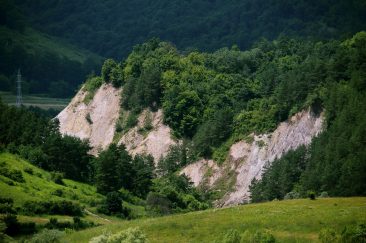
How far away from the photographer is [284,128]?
494 feet

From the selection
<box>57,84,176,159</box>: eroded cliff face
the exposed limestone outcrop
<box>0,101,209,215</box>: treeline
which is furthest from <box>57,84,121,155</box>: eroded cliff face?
<box>0,101,209,215</box>: treeline

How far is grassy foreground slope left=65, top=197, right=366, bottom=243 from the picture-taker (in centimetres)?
8756

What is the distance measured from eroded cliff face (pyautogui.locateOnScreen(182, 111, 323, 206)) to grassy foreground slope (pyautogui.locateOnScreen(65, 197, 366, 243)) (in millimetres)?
43635

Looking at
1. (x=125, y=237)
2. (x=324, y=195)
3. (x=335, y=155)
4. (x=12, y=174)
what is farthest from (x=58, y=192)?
(x=125, y=237)

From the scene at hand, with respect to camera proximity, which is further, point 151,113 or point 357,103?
point 151,113

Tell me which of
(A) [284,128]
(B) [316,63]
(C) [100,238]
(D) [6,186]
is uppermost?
(B) [316,63]

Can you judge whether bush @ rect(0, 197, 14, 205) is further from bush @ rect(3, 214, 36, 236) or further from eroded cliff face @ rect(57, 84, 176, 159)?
eroded cliff face @ rect(57, 84, 176, 159)

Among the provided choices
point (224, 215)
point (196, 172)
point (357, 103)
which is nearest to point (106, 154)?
point (196, 172)

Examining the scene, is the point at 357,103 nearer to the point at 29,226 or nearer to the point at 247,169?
the point at 247,169

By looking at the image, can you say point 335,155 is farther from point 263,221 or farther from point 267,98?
point 267,98

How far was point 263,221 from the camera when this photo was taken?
300 feet

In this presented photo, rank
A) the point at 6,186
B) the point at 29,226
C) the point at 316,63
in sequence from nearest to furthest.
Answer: the point at 29,226
the point at 6,186
the point at 316,63

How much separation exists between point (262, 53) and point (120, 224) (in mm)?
105841

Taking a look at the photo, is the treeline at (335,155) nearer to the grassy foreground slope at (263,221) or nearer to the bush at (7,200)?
the grassy foreground slope at (263,221)
